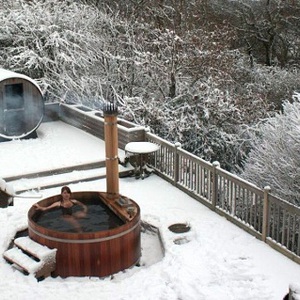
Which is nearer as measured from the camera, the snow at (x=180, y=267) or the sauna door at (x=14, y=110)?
the snow at (x=180, y=267)

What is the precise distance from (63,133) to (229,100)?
19.3ft

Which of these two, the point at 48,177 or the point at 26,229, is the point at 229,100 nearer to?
the point at 48,177

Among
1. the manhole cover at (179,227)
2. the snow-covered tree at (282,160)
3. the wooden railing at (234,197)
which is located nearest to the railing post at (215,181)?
the wooden railing at (234,197)

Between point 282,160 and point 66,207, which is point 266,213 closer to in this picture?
point 66,207

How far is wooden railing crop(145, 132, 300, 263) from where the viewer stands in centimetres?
882

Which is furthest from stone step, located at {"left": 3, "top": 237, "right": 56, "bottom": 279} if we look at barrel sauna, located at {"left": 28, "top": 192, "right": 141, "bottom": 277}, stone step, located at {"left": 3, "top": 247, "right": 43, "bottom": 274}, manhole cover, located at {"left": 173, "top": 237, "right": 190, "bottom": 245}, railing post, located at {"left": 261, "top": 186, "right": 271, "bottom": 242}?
railing post, located at {"left": 261, "top": 186, "right": 271, "bottom": 242}

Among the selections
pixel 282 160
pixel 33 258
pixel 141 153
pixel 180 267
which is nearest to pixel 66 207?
pixel 33 258

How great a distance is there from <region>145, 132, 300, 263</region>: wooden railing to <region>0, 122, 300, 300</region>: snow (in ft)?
0.54

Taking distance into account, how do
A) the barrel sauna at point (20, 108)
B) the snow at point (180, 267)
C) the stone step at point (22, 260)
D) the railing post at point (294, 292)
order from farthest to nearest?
1. the barrel sauna at point (20, 108)
2. the stone step at point (22, 260)
3. the snow at point (180, 267)
4. the railing post at point (294, 292)

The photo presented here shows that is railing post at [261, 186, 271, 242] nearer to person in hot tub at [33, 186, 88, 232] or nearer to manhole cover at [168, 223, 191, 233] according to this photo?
manhole cover at [168, 223, 191, 233]

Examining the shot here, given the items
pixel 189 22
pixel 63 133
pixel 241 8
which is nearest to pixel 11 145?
pixel 63 133

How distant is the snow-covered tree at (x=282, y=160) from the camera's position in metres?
12.3

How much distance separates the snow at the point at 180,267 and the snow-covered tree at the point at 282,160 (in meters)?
2.56

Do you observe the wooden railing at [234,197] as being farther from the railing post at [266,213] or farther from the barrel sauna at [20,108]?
the barrel sauna at [20,108]
